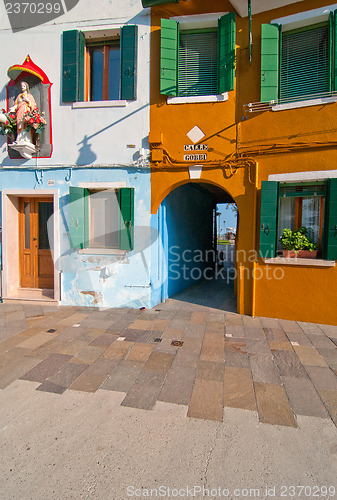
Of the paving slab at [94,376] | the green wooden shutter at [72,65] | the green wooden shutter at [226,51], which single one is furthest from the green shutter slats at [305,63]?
the paving slab at [94,376]

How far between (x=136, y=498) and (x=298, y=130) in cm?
608

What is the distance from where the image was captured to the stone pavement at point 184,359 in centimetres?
294

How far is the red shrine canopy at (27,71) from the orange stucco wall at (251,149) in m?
2.62

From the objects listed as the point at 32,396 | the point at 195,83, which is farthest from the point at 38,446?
the point at 195,83

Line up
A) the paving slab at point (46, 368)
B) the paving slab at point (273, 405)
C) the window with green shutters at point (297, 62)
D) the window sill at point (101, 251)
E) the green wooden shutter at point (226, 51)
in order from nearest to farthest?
the paving slab at point (273, 405), the paving slab at point (46, 368), the window with green shutters at point (297, 62), the green wooden shutter at point (226, 51), the window sill at point (101, 251)

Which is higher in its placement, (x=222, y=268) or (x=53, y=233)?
(x=53, y=233)

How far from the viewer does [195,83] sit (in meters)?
5.94

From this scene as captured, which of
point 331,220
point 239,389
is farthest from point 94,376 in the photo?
point 331,220

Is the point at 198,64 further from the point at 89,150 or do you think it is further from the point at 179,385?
the point at 179,385

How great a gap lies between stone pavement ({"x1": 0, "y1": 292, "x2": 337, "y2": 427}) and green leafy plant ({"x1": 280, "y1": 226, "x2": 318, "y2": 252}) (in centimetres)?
153

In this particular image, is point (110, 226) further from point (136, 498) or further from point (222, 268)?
point (222, 268)

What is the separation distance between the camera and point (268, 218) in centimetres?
539

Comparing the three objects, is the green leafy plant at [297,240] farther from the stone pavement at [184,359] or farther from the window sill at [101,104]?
the window sill at [101,104]

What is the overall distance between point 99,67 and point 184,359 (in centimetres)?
684
